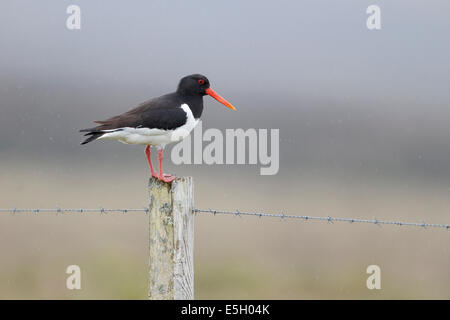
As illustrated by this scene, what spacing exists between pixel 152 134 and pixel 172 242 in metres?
2.16

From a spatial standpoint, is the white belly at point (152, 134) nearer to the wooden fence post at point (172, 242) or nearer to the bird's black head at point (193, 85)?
the bird's black head at point (193, 85)

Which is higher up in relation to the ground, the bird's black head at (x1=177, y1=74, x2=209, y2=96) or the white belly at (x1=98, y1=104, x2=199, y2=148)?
the bird's black head at (x1=177, y1=74, x2=209, y2=96)

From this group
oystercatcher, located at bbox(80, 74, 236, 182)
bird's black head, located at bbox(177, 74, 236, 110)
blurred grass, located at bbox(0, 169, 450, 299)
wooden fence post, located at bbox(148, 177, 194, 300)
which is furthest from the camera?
blurred grass, located at bbox(0, 169, 450, 299)

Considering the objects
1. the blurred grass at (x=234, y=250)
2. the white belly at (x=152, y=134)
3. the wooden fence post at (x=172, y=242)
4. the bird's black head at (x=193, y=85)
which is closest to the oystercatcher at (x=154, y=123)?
the white belly at (x=152, y=134)

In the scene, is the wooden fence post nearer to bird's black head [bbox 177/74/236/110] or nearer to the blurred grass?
bird's black head [bbox 177/74/236/110]

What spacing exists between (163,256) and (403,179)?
2643cm

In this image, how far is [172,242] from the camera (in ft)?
20.6

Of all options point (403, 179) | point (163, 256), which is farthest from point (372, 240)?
point (403, 179)

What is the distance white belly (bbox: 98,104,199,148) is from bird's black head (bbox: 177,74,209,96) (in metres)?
0.35

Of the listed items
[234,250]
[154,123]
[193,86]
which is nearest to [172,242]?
[154,123]

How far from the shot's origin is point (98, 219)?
19.1 meters

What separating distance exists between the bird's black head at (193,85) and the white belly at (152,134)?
1.14ft

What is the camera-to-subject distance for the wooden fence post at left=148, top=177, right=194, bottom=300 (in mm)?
6270

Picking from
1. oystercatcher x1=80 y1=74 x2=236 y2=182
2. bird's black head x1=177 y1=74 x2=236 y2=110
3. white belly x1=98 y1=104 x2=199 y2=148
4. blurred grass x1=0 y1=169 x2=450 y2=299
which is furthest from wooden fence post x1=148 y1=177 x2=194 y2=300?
blurred grass x1=0 y1=169 x2=450 y2=299
